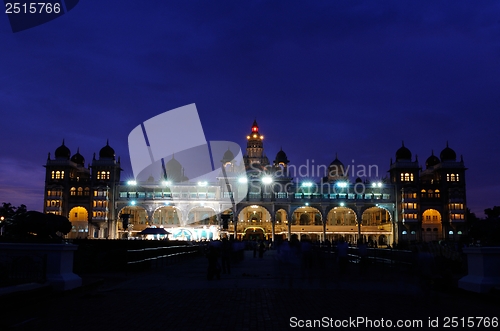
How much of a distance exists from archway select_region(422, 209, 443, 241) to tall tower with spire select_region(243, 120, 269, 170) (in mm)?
36053

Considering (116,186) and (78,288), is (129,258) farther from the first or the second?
(116,186)

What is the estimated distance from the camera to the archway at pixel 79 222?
319ft

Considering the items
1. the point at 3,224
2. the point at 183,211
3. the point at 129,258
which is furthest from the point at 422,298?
the point at 183,211

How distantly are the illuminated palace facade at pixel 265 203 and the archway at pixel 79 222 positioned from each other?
0.18 meters

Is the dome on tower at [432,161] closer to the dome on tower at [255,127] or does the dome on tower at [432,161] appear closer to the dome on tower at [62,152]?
the dome on tower at [255,127]

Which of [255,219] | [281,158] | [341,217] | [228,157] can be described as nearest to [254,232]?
[255,219]

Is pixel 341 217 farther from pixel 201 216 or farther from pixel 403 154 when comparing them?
pixel 201 216

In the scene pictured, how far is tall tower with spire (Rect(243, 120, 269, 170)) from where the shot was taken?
118m

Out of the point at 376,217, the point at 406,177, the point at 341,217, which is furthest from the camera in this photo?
the point at 376,217

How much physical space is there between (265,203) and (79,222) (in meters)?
35.1

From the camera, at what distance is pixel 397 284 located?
58.5ft

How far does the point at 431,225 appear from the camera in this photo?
325ft

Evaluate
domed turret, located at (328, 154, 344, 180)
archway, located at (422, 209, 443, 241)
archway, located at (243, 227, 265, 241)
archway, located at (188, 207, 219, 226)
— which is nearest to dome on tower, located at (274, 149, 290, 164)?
domed turret, located at (328, 154, 344, 180)

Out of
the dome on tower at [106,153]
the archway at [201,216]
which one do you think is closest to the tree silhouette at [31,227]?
the archway at [201,216]
